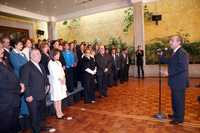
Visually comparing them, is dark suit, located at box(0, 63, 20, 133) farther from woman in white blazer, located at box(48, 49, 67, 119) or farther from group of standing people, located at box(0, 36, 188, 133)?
woman in white blazer, located at box(48, 49, 67, 119)

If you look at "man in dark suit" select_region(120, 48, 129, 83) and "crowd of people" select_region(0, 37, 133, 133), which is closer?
"crowd of people" select_region(0, 37, 133, 133)

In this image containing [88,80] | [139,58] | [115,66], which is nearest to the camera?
[88,80]

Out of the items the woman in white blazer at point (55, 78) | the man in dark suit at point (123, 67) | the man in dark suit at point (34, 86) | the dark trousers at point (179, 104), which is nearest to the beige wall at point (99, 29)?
the man in dark suit at point (123, 67)

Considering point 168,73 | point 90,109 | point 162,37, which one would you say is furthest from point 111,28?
point 168,73

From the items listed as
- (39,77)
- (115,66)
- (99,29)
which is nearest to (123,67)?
(115,66)

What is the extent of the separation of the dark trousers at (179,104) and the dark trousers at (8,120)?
2.53 m

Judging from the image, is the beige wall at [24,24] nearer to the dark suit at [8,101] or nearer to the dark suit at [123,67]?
the dark suit at [123,67]

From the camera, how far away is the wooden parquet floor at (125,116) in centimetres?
353

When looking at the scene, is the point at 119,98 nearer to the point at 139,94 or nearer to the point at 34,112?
the point at 139,94

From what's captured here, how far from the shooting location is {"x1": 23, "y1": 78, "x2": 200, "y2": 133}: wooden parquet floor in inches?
139

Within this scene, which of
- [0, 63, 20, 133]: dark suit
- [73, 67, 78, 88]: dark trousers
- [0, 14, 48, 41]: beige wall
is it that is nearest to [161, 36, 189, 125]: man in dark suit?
[0, 63, 20, 133]: dark suit

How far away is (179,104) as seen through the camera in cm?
360

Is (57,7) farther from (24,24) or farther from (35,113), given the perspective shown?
(35,113)

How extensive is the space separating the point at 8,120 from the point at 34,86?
0.73 meters
